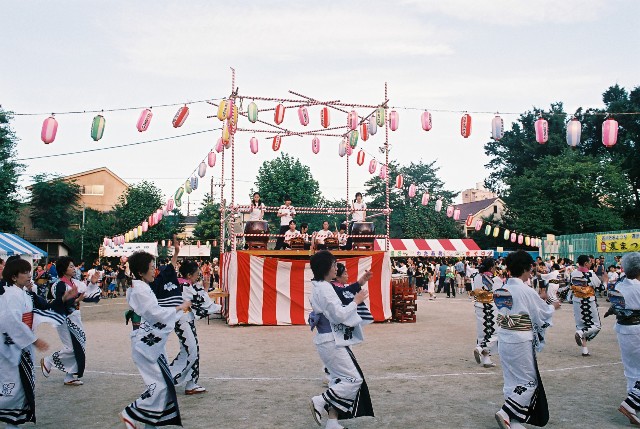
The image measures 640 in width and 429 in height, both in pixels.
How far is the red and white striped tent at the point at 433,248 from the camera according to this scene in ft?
128

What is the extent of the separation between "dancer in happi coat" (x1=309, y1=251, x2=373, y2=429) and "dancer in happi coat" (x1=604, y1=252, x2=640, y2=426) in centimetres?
270

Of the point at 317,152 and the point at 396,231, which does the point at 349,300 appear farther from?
the point at 396,231

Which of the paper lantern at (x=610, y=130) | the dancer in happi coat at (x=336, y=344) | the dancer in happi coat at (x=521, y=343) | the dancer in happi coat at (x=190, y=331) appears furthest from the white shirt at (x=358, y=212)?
the dancer in happi coat at (x=336, y=344)

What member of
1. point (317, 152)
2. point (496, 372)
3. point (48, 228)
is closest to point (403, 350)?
point (496, 372)

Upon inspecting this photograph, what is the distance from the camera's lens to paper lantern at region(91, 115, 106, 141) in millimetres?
13758

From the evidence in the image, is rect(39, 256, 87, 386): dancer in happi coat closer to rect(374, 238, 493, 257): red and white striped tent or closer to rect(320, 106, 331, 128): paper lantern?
rect(320, 106, 331, 128): paper lantern

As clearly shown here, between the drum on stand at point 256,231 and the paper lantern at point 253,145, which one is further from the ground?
the paper lantern at point 253,145

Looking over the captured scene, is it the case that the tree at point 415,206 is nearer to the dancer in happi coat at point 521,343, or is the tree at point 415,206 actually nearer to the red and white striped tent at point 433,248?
the red and white striped tent at point 433,248

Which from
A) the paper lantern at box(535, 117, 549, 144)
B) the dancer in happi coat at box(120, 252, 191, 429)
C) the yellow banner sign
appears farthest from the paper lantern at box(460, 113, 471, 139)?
the yellow banner sign

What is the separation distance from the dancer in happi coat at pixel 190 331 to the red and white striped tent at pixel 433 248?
31131 millimetres

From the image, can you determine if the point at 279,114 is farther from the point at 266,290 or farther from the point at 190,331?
the point at 190,331

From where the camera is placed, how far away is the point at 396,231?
57125 millimetres

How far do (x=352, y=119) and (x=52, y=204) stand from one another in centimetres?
3939

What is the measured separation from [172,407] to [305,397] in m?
2.13
